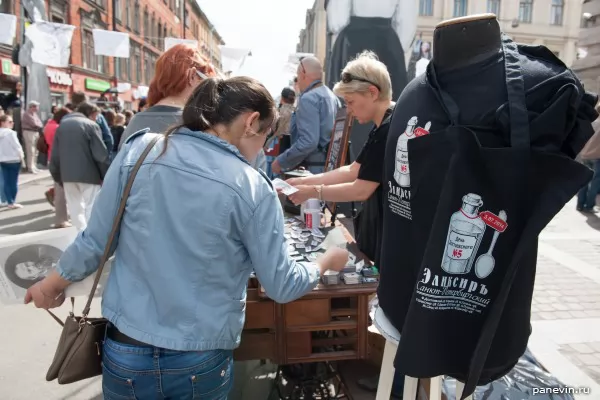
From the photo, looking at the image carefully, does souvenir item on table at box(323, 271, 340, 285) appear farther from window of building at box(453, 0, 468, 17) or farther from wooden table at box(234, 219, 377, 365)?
window of building at box(453, 0, 468, 17)

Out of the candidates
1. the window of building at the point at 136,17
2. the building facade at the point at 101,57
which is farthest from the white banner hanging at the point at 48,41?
the window of building at the point at 136,17

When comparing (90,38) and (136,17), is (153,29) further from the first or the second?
(90,38)

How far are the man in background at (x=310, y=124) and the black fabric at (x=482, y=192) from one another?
2933 millimetres

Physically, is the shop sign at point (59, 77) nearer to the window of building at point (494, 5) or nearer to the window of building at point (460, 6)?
the window of building at point (460, 6)

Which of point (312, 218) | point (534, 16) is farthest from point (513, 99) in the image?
point (534, 16)

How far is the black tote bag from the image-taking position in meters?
1.00

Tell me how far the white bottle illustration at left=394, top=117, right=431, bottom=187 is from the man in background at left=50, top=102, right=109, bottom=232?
5.15 metres

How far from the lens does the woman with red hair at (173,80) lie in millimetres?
2371

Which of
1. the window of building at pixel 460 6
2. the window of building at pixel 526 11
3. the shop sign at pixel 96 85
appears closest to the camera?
the shop sign at pixel 96 85

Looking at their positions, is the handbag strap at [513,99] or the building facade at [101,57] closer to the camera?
the handbag strap at [513,99]

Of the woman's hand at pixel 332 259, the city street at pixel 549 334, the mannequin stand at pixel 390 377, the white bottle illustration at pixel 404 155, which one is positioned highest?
the white bottle illustration at pixel 404 155

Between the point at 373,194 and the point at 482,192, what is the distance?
38.9 inches

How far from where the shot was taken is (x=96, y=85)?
990 inches

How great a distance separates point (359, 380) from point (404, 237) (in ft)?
4.86
